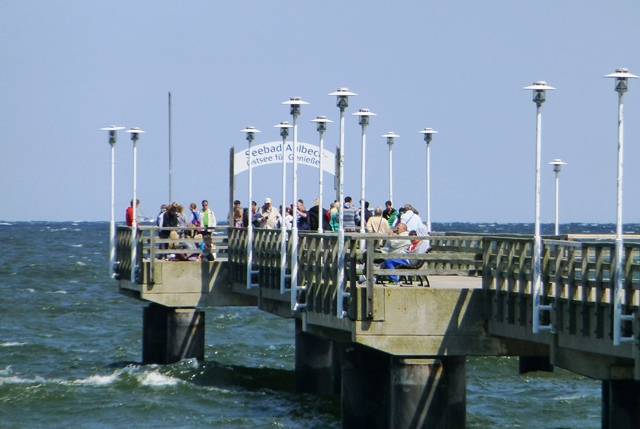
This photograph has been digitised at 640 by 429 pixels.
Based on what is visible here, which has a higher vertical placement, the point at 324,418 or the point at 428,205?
the point at 428,205

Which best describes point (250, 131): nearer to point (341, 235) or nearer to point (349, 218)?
point (349, 218)

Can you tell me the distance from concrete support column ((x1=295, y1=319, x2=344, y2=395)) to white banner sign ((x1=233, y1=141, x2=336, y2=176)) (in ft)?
10.8

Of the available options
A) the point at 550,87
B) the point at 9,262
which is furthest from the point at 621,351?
the point at 9,262

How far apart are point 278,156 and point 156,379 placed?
17.8ft

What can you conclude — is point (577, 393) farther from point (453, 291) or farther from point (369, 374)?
point (453, 291)

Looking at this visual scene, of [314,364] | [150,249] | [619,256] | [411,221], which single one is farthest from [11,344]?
[619,256]

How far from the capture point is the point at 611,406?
57.8ft

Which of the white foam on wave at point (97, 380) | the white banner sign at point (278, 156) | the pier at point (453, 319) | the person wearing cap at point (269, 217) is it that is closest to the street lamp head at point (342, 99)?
the pier at point (453, 319)

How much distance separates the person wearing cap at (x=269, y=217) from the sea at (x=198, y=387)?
11.2 feet

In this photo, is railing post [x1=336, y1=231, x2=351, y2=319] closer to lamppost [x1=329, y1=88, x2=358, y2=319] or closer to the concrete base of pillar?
lamppost [x1=329, y1=88, x2=358, y2=319]

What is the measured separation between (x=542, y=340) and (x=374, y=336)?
2597mm

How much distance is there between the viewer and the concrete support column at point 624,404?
682 inches

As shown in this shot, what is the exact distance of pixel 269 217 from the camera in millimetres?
30422

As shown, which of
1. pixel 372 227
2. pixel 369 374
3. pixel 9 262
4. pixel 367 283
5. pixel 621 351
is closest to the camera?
pixel 621 351
